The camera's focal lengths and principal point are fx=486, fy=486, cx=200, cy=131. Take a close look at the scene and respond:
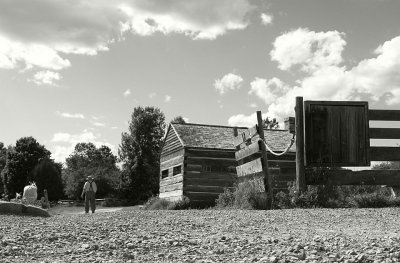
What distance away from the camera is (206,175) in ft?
85.7

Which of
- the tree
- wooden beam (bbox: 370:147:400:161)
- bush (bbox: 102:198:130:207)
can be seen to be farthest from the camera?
the tree

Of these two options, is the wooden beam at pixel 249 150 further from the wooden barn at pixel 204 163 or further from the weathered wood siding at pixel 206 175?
the weathered wood siding at pixel 206 175

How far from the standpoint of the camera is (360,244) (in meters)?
5.34

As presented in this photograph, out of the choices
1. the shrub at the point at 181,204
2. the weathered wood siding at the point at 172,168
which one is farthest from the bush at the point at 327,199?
the weathered wood siding at the point at 172,168

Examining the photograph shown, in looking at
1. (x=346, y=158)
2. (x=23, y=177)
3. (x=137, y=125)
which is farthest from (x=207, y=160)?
(x=23, y=177)

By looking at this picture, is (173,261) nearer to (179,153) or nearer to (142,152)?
(179,153)

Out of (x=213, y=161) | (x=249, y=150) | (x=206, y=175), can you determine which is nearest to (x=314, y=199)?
(x=249, y=150)

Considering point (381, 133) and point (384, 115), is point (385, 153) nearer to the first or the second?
point (381, 133)

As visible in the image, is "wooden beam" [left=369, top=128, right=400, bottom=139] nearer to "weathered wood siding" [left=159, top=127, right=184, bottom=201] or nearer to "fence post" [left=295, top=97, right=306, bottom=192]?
"fence post" [left=295, top=97, right=306, bottom=192]

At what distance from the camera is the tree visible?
4725 cm

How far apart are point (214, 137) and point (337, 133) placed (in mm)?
15901

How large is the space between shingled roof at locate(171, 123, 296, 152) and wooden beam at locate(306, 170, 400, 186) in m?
13.7

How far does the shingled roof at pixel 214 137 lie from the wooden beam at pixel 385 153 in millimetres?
13440

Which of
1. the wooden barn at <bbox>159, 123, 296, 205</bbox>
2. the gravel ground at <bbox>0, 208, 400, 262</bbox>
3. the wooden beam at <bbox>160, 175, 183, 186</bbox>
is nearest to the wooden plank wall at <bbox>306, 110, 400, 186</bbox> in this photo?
the gravel ground at <bbox>0, 208, 400, 262</bbox>
